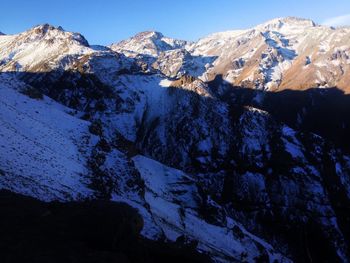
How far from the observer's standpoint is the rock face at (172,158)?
47031 millimetres

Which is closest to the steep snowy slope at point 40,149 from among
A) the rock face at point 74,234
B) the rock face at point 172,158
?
the rock face at point 172,158

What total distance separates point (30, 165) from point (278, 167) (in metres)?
84.4

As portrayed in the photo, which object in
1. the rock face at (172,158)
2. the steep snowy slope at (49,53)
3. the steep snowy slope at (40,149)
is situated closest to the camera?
the steep snowy slope at (40,149)

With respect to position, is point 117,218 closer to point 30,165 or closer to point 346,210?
point 30,165

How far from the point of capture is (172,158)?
12162cm

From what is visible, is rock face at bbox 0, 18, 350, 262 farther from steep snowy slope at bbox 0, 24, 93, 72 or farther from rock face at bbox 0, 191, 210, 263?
rock face at bbox 0, 191, 210, 263

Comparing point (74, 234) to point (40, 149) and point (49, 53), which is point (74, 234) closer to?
point (40, 149)

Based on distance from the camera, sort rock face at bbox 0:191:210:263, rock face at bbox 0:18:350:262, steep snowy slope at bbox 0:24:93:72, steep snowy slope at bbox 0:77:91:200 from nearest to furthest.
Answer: rock face at bbox 0:191:210:263 → steep snowy slope at bbox 0:77:91:200 → rock face at bbox 0:18:350:262 → steep snowy slope at bbox 0:24:93:72

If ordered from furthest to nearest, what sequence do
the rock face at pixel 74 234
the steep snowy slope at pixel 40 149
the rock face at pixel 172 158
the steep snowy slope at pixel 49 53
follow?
the steep snowy slope at pixel 49 53 < the rock face at pixel 172 158 < the steep snowy slope at pixel 40 149 < the rock face at pixel 74 234

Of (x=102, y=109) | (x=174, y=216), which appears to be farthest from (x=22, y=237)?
(x=102, y=109)

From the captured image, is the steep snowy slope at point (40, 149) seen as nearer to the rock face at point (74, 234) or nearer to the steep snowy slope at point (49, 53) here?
the rock face at point (74, 234)

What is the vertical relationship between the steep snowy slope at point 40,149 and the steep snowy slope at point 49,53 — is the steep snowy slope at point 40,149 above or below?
below

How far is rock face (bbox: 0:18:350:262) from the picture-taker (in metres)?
47.0

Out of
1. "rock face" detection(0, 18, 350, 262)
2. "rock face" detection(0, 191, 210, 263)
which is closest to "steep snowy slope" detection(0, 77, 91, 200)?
"rock face" detection(0, 18, 350, 262)
